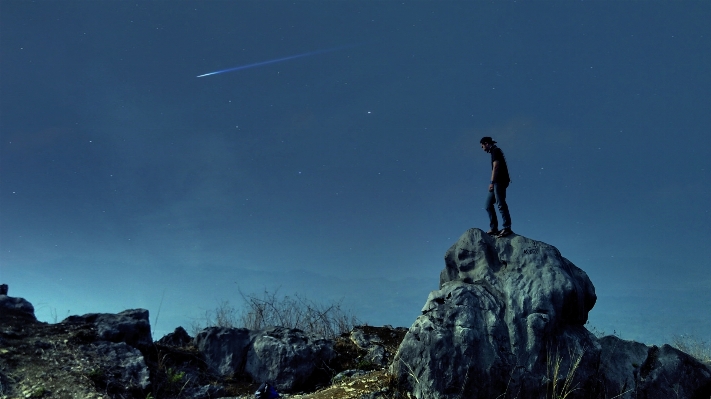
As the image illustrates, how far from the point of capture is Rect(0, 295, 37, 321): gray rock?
48.9ft

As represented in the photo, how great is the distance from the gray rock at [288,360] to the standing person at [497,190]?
6824 millimetres

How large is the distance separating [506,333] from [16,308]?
15020 mm

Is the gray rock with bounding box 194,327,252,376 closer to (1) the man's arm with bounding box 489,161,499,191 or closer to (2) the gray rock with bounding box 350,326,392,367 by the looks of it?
(2) the gray rock with bounding box 350,326,392,367

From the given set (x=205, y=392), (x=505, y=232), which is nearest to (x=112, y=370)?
(x=205, y=392)

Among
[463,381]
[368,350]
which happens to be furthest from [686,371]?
[368,350]

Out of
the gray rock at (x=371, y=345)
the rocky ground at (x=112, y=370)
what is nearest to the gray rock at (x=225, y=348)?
the rocky ground at (x=112, y=370)

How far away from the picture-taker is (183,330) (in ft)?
60.2

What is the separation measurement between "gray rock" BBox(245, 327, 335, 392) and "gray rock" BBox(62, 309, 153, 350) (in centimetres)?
345

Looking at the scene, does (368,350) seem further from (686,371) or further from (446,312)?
(686,371)

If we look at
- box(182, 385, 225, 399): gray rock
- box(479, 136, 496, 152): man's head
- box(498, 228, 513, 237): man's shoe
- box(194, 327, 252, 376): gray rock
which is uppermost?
box(479, 136, 496, 152): man's head

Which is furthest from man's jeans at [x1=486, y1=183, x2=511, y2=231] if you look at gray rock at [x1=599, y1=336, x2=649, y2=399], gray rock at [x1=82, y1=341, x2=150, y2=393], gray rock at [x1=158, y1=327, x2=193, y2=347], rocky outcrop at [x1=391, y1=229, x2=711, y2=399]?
gray rock at [x1=158, y1=327, x2=193, y2=347]

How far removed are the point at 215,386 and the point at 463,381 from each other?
787cm

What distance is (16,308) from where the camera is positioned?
15.2m

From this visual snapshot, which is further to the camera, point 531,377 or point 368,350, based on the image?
point 368,350
